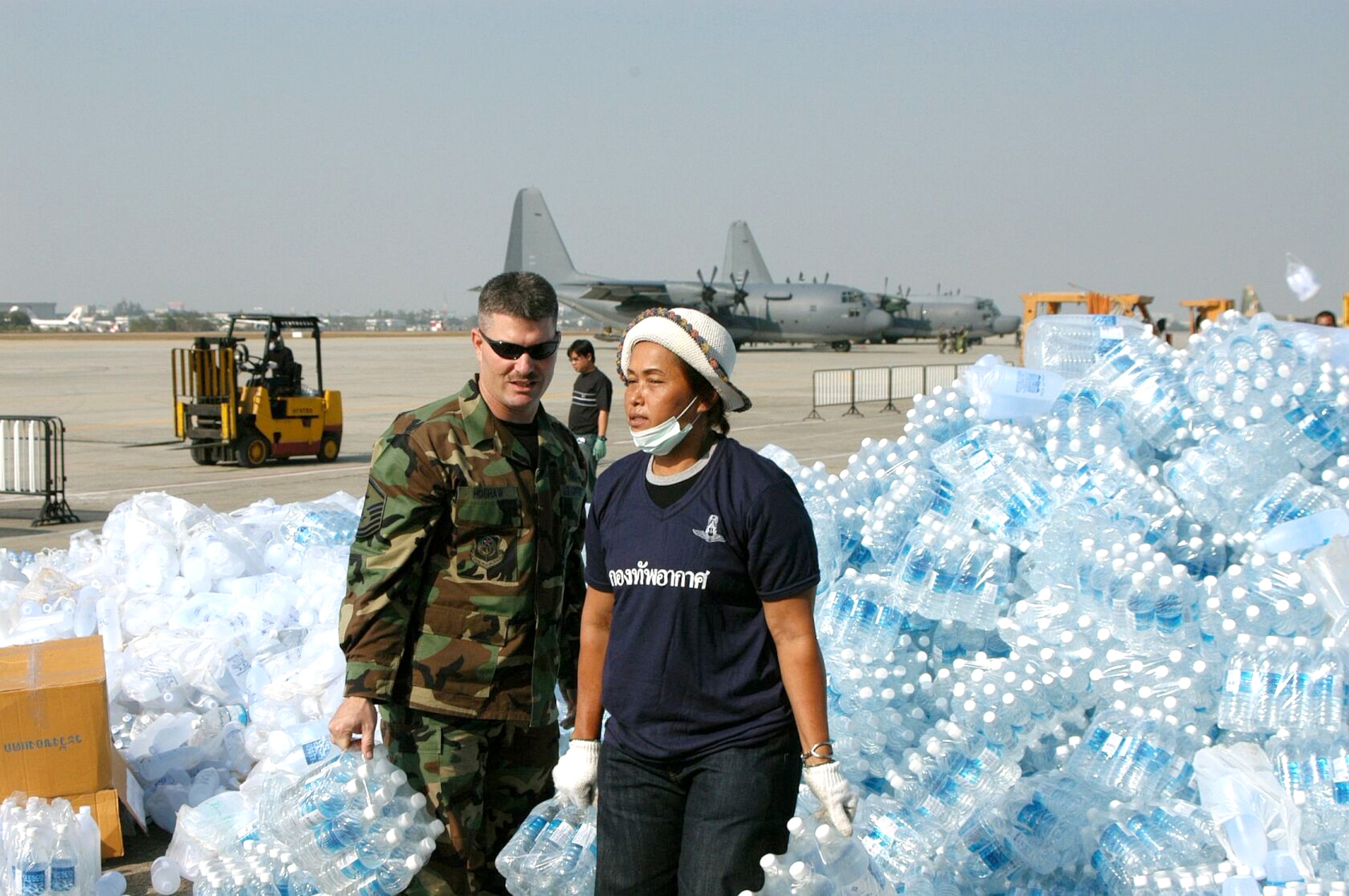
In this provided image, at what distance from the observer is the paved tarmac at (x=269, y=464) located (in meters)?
14.2

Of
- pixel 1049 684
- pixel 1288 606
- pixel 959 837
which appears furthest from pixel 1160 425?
pixel 959 837

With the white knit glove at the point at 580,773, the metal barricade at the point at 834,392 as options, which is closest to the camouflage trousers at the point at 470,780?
the white knit glove at the point at 580,773

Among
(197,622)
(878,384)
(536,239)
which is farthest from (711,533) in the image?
(536,239)

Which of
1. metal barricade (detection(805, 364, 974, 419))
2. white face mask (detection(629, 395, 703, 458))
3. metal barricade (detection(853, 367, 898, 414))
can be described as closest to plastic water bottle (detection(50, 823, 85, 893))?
white face mask (detection(629, 395, 703, 458))

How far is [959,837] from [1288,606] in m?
1.44

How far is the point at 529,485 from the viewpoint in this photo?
330 cm

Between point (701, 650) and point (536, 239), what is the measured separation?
6434 cm

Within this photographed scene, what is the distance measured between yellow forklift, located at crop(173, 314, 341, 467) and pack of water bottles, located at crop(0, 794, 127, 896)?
43.1 feet

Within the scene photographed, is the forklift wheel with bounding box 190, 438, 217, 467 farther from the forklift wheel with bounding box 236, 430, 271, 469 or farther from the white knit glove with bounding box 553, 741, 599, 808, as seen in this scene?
the white knit glove with bounding box 553, 741, 599, 808

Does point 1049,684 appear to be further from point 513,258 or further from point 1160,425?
point 513,258

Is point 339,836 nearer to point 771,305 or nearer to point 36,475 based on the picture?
point 36,475

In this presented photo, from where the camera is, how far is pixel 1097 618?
14.2 feet

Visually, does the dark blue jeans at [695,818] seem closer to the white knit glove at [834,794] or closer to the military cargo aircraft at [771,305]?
the white knit glove at [834,794]

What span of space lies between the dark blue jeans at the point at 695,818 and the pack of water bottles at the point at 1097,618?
70 cm
